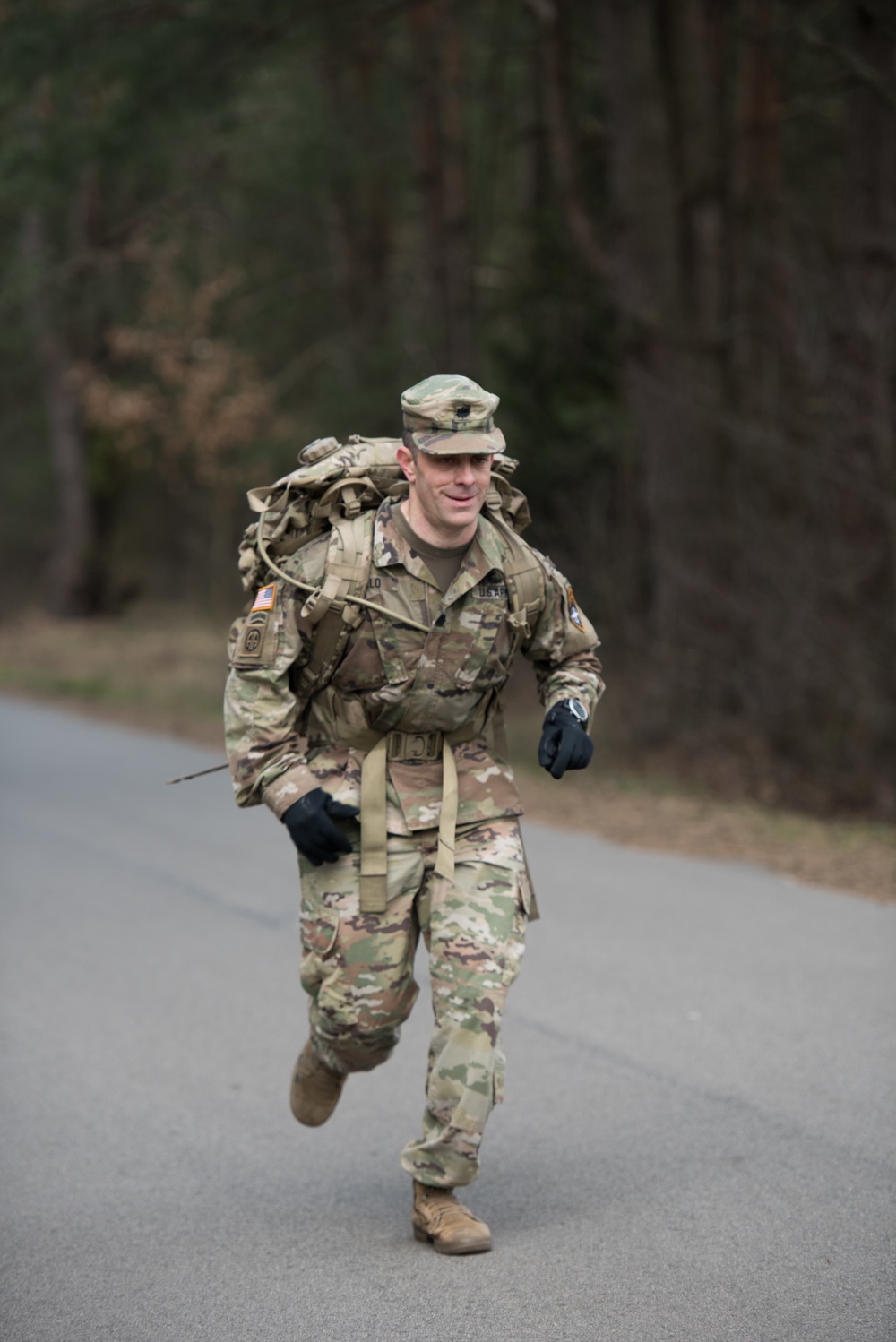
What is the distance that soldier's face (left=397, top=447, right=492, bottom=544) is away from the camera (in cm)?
A: 380

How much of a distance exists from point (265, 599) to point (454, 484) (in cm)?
54

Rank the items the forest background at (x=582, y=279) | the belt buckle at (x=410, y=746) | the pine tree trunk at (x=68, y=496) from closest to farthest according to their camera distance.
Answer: the belt buckle at (x=410, y=746), the forest background at (x=582, y=279), the pine tree trunk at (x=68, y=496)

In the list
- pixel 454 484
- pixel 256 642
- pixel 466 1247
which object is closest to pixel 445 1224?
pixel 466 1247

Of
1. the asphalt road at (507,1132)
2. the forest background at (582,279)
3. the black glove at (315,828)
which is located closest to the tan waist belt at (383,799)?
the black glove at (315,828)

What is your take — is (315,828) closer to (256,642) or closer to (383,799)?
(383,799)

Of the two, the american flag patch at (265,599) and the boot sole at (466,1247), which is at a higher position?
the american flag patch at (265,599)

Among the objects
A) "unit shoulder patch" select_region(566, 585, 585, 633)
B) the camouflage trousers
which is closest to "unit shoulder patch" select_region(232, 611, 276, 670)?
the camouflage trousers

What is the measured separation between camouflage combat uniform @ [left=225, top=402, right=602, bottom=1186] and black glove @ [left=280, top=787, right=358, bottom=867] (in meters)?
0.04

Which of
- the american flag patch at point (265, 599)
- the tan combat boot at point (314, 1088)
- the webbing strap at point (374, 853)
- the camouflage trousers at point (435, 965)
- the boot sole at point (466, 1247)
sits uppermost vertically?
the american flag patch at point (265, 599)

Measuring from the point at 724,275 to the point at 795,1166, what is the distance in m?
11.3

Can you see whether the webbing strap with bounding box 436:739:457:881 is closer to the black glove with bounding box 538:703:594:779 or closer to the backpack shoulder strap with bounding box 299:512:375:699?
the black glove with bounding box 538:703:594:779

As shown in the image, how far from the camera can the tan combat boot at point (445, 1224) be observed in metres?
3.82

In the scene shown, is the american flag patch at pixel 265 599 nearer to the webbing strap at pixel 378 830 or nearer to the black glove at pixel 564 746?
the webbing strap at pixel 378 830

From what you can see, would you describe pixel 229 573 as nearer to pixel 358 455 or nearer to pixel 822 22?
pixel 822 22
